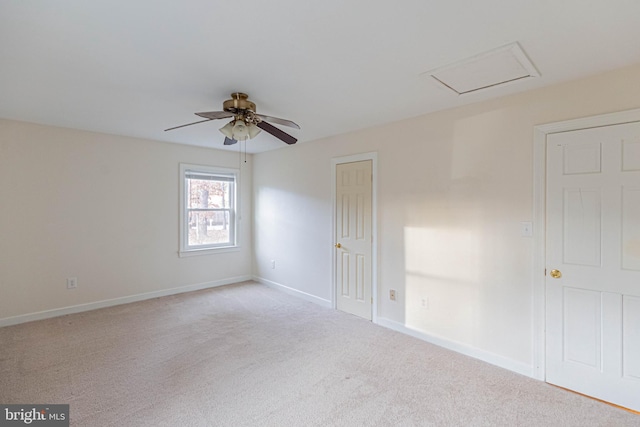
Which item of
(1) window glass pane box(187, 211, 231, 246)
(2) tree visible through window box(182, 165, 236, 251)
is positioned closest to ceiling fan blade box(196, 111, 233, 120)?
(2) tree visible through window box(182, 165, 236, 251)

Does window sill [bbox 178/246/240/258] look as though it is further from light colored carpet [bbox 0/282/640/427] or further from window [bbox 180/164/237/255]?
light colored carpet [bbox 0/282/640/427]

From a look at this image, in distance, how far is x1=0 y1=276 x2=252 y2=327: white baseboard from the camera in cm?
366

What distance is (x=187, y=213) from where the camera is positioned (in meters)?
5.03

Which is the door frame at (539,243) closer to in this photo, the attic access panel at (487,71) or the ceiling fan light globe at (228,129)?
the attic access panel at (487,71)

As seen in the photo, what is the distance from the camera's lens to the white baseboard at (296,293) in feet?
→ 14.4

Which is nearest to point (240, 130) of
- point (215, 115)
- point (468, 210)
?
point (215, 115)

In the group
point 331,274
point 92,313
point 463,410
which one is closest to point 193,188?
point 92,313

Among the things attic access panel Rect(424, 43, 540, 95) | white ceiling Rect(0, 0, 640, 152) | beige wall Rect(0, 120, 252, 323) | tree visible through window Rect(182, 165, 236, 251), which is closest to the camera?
white ceiling Rect(0, 0, 640, 152)

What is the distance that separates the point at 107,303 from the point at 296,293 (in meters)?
2.61

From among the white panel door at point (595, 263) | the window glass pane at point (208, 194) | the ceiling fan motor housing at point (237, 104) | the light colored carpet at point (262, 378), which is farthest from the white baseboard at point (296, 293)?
the ceiling fan motor housing at point (237, 104)

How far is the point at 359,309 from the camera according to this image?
156 inches

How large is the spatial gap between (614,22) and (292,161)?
3.82m

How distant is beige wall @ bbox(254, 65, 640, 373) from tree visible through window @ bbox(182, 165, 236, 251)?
2288mm

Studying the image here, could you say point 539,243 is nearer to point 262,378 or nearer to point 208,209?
point 262,378
